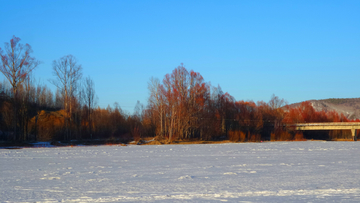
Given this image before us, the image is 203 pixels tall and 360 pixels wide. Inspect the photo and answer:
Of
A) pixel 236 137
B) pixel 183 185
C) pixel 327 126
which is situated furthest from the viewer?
pixel 327 126

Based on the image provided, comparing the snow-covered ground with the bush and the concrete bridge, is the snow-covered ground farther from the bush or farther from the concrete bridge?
the concrete bridge

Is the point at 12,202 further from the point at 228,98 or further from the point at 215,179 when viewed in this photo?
the point at 228,98

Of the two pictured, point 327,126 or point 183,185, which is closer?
point 183,185

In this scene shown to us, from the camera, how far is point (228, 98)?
6931 centimetres

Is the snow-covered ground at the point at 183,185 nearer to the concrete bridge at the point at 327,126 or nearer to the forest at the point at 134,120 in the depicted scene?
the forest at the point at 134,120

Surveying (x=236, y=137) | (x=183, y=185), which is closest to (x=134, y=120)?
(x=236, y=137)

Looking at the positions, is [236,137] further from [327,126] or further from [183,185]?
[183,185]

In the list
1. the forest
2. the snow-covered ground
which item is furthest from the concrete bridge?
the snow-covered ground

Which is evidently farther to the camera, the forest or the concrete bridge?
the concrete bridge

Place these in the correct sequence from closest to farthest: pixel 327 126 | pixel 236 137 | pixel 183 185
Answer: pixel 183 185 < pixel 236 137 < pixel 327 126

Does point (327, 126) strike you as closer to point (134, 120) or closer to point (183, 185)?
point (134, 120)

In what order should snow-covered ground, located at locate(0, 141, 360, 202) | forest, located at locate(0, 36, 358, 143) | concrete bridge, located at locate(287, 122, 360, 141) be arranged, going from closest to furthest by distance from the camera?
snow-covered ground, located at locate(0, 141, 360, 202) → forest, located at locate(0, 36, 358, 143) → concrete bridge, located at locate(287, 122, 360, 141)

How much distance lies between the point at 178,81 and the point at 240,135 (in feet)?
46.5

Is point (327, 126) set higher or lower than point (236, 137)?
higher
